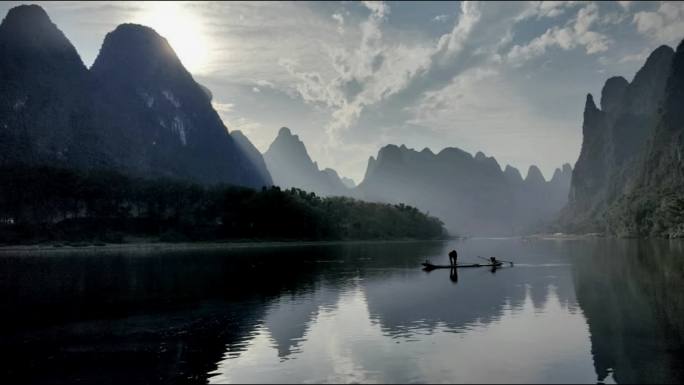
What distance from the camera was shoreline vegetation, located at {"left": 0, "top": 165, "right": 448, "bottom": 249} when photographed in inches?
5167

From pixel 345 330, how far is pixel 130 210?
136m

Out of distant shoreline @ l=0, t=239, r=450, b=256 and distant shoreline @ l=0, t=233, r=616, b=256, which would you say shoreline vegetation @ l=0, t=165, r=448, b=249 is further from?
distant shoreline @ l=0, t=239, r=450, b=256

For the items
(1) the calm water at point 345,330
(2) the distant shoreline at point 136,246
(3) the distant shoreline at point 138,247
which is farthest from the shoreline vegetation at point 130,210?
(1) the calm water at point 345,330

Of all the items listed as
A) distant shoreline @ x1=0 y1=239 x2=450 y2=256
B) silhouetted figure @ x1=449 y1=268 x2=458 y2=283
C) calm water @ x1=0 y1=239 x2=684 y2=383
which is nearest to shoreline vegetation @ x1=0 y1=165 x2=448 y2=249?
distant shoreline @ x1=0 y1=239 x2=450 y2=256

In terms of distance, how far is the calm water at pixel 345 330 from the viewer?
20875 millimetres

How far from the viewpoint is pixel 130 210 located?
152 metres

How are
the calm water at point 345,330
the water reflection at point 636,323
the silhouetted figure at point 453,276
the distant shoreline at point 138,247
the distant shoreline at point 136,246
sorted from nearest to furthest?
the water reflection at point 636,323 → the calm water at point 345,330 → the silhouetted figure at point 453,276 → the distant shoreline at point 138,247 → the distant shoreline at point 136,246

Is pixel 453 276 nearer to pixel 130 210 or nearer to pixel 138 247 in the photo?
pixel 138 247

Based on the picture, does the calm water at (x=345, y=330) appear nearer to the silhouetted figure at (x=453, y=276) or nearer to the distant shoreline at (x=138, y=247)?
the silhouetted figure at (x=453, y=276)

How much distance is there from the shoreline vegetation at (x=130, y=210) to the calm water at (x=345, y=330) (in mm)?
88952

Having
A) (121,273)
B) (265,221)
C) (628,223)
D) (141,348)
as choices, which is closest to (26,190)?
(265,221)

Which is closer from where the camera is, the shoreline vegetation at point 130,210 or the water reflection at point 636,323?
the water reflection at point 636,323

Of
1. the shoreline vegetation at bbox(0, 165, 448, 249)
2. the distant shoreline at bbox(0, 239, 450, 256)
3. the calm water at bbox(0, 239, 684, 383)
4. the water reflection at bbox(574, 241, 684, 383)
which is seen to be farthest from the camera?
the shoreline vegetation at bbox(0, 165, 448, 249)

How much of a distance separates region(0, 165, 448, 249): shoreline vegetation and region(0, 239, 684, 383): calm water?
292 feet
